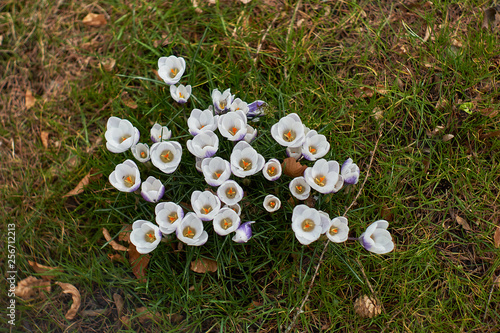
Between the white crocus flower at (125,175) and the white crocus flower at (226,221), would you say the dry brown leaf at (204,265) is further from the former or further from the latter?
the white crocus flower at (125,175)

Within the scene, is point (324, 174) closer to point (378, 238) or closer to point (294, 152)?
point (294, 152)

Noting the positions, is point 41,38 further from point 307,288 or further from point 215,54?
point 307,288

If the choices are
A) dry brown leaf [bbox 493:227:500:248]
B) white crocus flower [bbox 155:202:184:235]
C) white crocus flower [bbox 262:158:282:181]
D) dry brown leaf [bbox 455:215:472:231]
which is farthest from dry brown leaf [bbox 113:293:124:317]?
dry brown leaf [bbox 493:227:500:248]

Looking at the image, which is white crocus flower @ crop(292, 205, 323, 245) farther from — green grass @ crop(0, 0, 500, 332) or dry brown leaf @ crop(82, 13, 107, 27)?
dry brown leaf @ crop(82, 13, 107, 27)

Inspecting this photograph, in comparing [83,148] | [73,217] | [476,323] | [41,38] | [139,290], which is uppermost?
[41,38]

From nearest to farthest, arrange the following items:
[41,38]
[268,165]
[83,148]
→ [268,165]
[83,148]
[41,38]

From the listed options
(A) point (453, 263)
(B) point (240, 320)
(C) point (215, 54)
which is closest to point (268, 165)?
(B) point (240, 320)
